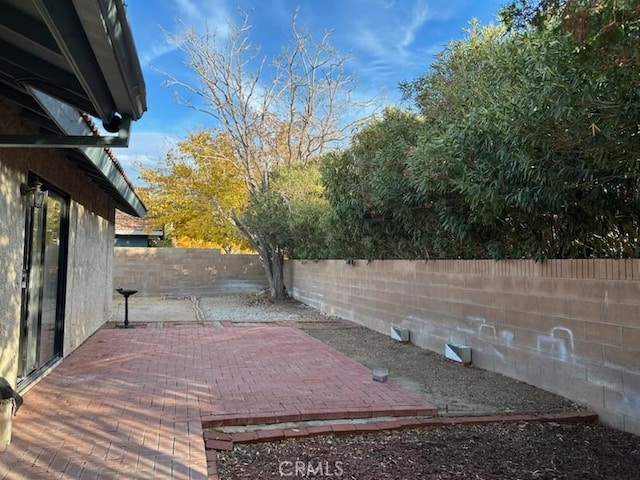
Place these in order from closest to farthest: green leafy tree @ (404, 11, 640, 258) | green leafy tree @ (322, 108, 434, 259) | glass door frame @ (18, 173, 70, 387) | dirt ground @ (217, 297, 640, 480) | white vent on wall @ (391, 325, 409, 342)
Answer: green leafy tree @ (404, 11, 640, 258)
dirt ground @ (217, 297, 640, 480)
glass door frame @ (18, 173, 70, 387)
green leafy tree @ (322, 108, 434, 259)
white vent on wall @ (391, 325, 409, 342)

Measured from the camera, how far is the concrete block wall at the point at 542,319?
447 cm

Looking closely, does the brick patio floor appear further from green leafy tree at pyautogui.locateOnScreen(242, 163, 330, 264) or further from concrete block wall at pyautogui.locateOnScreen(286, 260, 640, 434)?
green leafy tree at pyautogui.locateOnScreen(242, 163, 330, 264)

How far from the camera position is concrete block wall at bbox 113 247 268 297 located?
63.2ft

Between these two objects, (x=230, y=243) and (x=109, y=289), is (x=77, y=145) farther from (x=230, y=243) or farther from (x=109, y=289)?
(x=230, y=243)

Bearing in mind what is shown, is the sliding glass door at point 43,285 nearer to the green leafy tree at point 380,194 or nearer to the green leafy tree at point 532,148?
the green leafy tree at point 532,148

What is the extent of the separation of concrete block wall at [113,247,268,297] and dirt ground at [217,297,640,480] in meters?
15.5

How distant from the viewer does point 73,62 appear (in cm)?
257

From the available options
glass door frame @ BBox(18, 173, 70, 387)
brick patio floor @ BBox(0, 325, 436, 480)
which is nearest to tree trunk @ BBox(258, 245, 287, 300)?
brick patio floor @ BBox(0, 325, 436, 480)

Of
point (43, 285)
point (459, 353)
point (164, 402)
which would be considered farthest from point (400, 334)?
point (43, 285)

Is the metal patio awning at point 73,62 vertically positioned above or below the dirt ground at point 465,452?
above

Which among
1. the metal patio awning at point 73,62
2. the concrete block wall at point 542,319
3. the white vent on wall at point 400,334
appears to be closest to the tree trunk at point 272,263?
the concrete block wall at point 542,319

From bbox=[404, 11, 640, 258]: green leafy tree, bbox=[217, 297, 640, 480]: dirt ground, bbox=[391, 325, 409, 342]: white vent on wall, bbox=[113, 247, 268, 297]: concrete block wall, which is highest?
bbox=[404, 11, 640, 258]: green leafy tree

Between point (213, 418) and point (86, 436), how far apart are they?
1013 mm

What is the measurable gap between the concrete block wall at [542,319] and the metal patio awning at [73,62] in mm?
4367
